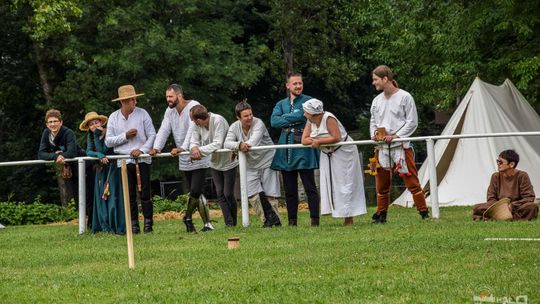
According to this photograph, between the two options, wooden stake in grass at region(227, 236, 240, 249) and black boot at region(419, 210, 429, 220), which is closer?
wooden stake in grass at region(227, 236, 240, 249)

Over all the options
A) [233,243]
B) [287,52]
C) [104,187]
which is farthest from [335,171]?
[287,52]

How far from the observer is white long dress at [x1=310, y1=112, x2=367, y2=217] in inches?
611

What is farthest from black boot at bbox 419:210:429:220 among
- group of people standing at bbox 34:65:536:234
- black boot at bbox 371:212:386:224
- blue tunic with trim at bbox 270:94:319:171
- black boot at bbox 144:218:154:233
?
black boot at bbox 144:218:154:233

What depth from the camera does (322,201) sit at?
51.0 ft

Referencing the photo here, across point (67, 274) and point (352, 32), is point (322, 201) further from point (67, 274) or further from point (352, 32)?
point (352, 32)

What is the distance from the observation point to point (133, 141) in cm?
1652

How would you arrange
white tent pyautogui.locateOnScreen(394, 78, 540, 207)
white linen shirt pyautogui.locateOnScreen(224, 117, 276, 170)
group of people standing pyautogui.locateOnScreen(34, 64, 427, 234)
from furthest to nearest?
white tent pyautogui.locateOnScreen(394, 78, 540, 207) → white linen shirt pyautogui.locateOnScreen(224, 117, 276, 170) → group of people standing pyautogui.locateOnScreen(34, 64, 427, 234)

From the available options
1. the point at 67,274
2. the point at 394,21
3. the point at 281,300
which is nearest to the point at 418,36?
the point at 394,21

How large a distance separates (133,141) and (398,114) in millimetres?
3328

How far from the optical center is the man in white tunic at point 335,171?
15500 mm

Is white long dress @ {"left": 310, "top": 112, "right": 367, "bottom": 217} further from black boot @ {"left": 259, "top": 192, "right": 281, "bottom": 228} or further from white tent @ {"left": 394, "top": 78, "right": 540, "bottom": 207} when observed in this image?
white tent @ {"left": 394, "top": 78, "right": 540, "bottom": 207}

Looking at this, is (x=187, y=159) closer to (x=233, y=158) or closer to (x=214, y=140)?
(x=214, y=140)

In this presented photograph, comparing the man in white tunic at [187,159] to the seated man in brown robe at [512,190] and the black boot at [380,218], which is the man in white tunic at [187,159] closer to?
the black boot at [380,218]

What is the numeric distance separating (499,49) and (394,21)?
19.2 ft
